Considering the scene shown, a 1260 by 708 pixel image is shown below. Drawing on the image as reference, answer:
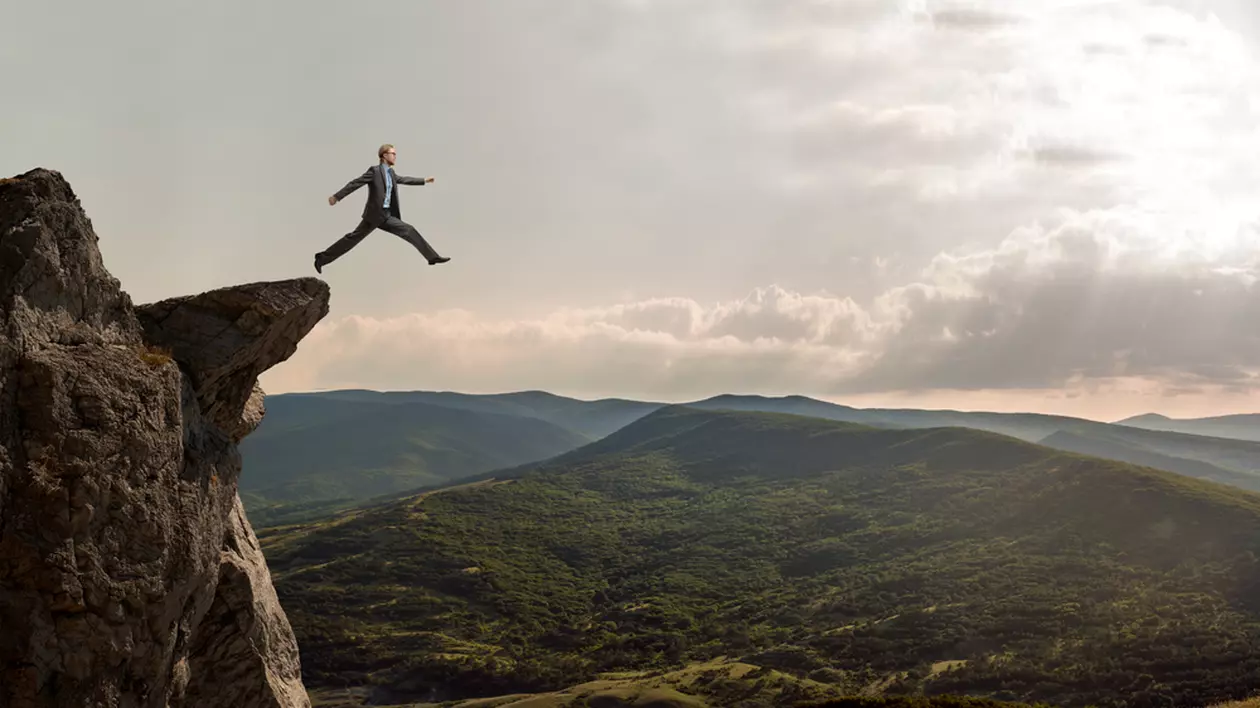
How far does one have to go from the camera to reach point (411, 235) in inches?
894

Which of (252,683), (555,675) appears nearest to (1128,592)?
(555,675)

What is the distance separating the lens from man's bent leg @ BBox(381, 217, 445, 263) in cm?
2246

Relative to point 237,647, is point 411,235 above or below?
above

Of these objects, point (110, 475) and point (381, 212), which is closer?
point (110, 475)

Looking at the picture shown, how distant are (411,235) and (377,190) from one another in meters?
1.59

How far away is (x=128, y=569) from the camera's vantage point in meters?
17.5

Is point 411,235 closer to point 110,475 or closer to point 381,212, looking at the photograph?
point 381,212

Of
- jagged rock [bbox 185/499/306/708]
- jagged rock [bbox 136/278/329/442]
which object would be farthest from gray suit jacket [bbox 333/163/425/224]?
jagged rock [bbox 185/499/306/708]

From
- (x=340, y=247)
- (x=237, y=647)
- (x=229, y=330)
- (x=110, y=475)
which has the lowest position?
(x=237, y=647)

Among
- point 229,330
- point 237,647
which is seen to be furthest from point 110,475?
point 237,647

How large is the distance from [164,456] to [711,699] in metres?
148

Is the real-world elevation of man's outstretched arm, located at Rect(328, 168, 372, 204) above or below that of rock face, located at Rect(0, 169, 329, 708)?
above

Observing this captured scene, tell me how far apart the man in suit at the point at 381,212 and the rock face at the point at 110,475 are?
2.41 metres

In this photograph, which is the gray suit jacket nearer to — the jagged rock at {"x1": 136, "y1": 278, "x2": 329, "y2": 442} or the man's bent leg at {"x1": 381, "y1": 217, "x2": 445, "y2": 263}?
the man's bent leg at {"x1": 381, "y1": 217, "x2": 445, "y2": 263}
